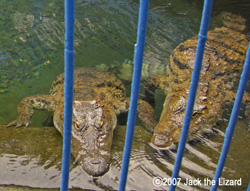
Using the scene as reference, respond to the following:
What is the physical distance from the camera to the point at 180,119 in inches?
133

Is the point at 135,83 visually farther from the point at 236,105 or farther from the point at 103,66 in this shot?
the point at 103,66

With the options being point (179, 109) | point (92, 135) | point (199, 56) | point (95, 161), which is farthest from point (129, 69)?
point (199, 56)

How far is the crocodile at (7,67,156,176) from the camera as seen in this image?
275cm

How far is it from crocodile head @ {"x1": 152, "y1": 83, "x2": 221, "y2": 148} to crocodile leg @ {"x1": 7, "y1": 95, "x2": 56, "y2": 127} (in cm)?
155

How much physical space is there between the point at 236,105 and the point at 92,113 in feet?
6.97

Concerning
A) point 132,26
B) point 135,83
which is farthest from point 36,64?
point 135,83

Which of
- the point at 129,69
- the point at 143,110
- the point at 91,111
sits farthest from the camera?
the point at 129,69

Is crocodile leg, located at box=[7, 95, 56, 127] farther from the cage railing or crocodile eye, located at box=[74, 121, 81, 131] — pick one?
the cage railing

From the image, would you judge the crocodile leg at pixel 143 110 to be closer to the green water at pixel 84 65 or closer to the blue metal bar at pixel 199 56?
the green water at pixel 84 65

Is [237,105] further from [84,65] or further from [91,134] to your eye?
[84,65]

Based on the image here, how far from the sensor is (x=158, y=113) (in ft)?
13.4

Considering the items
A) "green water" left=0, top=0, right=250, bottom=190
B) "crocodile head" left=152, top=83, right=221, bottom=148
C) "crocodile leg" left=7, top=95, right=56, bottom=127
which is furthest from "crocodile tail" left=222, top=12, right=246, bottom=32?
"crocodile leg" left=7, top=95, right=56, bottom=127

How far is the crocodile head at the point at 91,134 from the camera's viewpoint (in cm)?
Answer: 260

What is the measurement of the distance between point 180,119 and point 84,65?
2.19 m
